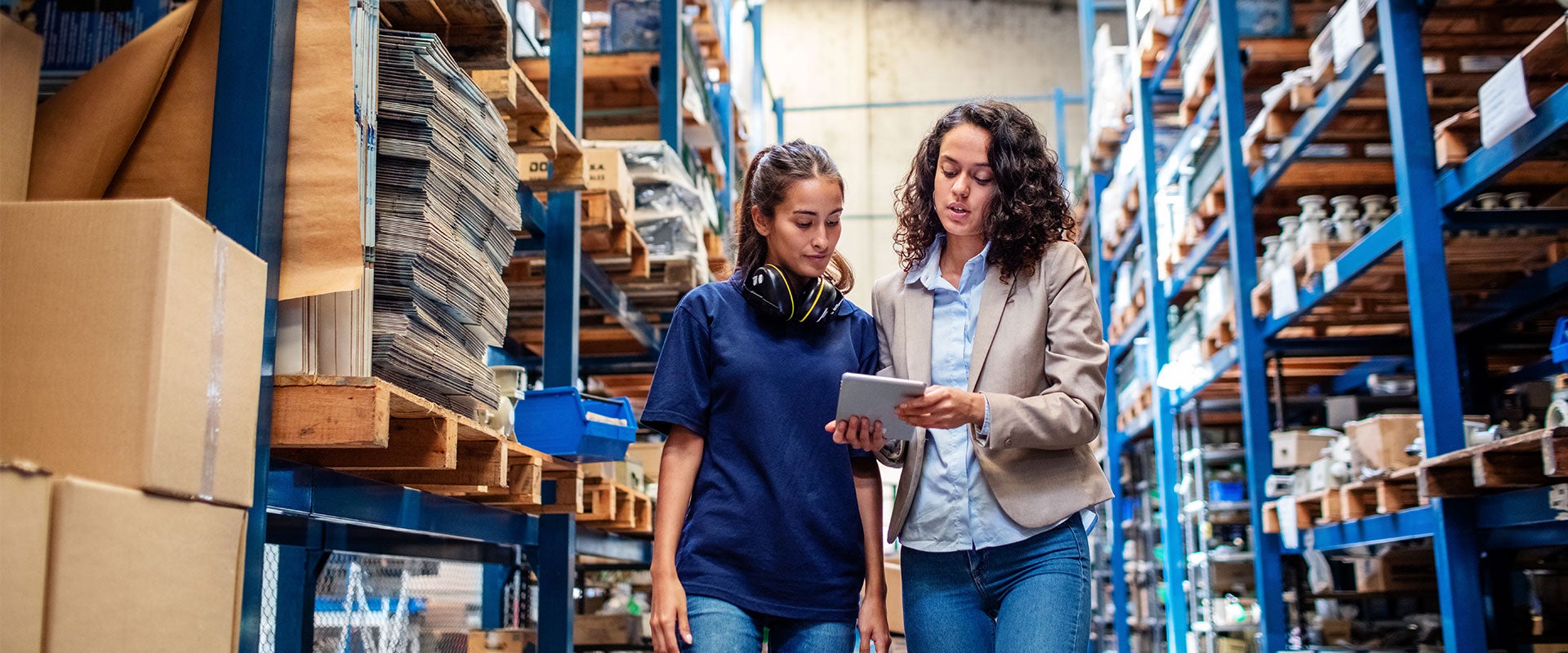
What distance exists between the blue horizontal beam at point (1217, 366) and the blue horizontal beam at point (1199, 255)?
68 cm

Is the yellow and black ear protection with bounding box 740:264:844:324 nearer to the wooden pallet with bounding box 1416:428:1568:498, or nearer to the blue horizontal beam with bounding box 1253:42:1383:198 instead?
the wooden pallet with bounding box 1416:428:1568:498

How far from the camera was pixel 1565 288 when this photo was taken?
6.26 meters

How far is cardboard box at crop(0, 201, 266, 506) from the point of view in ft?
6.44

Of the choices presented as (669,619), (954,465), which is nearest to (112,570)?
(669,619)

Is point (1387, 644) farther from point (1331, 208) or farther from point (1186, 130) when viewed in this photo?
point (1186, 130)

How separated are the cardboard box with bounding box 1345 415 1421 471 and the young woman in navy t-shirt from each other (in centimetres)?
405

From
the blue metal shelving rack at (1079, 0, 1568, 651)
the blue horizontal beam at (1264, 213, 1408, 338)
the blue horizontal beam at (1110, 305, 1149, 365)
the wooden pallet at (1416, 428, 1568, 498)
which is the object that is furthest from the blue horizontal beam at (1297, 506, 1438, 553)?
the blue horizontal beam at (1110, 305, 1149, 365)

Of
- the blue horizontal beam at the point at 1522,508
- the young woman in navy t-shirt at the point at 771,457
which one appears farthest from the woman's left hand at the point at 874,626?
the blue horizontal beam at the point at 1522,508

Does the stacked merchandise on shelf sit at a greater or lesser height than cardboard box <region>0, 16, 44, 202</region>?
greater

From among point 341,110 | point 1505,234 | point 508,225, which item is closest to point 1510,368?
point 1505,234

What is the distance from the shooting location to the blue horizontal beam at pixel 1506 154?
4.34 m

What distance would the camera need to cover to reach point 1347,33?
5.94 m

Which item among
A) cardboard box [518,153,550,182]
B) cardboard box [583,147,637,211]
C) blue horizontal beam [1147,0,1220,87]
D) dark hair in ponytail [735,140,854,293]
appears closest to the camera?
dark hair in ponytail [735,140,854,293]

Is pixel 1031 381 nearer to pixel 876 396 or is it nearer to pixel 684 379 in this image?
pixel 876 396
